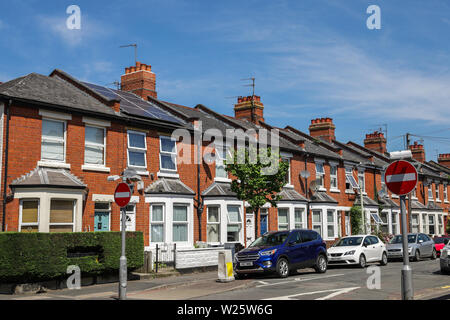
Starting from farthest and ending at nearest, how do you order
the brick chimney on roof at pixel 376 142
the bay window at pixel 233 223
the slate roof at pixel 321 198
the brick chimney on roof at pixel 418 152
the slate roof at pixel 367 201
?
the brick chimney on roof at pixel 418 152 → the brick chimney on roof at pixel 376 142 → the slate roof at pixel 367 201 → the slate roof at pixel 321 198 → the bay window at pixel 233 223

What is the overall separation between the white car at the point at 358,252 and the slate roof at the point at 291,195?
673 cm

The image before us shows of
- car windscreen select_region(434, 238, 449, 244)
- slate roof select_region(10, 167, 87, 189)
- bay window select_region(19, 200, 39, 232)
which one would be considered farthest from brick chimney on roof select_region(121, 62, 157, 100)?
car windscreen select_region(434, 238, 449, 244)

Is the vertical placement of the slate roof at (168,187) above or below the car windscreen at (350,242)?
above

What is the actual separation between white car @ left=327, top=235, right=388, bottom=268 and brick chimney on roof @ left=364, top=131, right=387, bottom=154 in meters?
26.2

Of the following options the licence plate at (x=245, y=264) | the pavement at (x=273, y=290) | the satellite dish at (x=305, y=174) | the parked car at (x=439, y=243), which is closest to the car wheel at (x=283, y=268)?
the pavement at (x=273, y=290)

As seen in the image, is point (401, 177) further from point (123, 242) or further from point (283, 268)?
point (283, 268)

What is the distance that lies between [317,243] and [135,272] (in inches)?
291

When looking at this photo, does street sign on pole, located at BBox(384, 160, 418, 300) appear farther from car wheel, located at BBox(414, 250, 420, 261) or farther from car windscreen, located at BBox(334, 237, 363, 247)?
car wheel, located at BBox(414, 250, 420, 261)

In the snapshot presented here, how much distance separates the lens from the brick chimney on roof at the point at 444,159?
201ft

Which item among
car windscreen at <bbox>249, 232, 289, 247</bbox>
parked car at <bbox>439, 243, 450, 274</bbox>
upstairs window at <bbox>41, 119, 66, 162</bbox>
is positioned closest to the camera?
parked car at <bbox>439, 243, 450, 274</bbox>

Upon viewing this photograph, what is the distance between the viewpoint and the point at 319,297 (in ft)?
40.4

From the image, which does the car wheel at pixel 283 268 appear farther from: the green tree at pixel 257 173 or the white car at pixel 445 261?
the white car at pixel 445 261

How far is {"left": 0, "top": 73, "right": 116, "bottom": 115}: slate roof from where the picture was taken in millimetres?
18672
